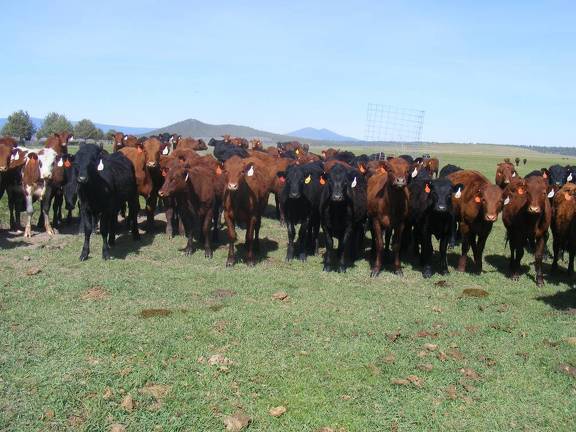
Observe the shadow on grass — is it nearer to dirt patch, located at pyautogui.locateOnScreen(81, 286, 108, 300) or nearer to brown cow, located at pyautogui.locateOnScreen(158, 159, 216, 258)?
brown cow, located at pyautogui.locateOnScreen(158, 159, 216, 258)

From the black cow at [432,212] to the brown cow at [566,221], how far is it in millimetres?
1907

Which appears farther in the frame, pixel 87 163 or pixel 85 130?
pixel 85 130

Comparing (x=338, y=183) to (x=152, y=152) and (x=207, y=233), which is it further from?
(x=152, y=152)

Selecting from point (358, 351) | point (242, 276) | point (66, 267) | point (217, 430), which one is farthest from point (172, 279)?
point (217, 430)

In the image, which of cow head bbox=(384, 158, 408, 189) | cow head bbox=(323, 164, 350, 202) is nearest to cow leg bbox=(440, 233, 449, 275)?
cow head bbox=(384, 158, 408, 189)

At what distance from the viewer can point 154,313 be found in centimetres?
748

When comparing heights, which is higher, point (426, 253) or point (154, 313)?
point (426, 253)

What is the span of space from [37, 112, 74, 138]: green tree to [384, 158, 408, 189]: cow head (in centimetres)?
7396

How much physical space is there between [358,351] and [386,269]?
4551 millimetres

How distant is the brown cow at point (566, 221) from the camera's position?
33.2 ft

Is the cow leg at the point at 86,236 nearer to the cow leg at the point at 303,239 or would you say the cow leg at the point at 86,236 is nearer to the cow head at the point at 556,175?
the cow leg at the point at 303,239

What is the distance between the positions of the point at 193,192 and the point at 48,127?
75516 millimetres

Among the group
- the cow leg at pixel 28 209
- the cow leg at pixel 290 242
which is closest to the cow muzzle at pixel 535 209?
the cow leg at pixel 290 242

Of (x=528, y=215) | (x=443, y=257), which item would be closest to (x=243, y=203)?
(x=443, y=257)
